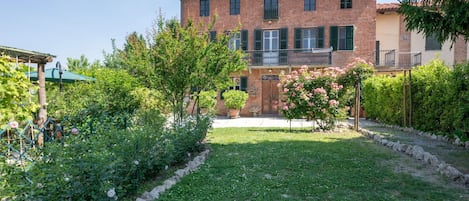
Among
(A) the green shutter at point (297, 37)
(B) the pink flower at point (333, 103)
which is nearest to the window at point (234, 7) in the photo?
(A) the green shutter at point (297, 37)

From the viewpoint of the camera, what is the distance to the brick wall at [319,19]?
17.9m

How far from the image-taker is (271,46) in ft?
63.3

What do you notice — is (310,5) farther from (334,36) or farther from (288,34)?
(334,36)

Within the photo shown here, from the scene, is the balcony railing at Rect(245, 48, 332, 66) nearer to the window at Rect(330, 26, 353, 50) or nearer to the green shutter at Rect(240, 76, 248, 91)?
the window at Rect(330, 26, 353, 50)

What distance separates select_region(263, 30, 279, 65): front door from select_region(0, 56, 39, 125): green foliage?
15611mm

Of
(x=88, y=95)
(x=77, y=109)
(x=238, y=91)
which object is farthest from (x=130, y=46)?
(x=238, y=91)

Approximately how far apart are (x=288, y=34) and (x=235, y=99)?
5218mm

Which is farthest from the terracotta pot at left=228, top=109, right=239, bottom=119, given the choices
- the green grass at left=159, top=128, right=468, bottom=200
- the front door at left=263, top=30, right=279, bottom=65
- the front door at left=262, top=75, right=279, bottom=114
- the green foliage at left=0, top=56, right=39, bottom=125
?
the green foliage at left=0, top=56, right=39, bottom=125

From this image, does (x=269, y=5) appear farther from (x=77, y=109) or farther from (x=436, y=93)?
(x=77, y=109)

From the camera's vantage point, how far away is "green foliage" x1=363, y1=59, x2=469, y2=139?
20.3ft

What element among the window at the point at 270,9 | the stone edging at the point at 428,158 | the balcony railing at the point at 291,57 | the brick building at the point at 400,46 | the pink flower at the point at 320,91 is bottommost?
the stone edging at the point at 428,158

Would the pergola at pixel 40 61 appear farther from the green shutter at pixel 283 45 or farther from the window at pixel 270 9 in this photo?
the window at pixel 270 9

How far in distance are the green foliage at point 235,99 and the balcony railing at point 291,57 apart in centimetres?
201

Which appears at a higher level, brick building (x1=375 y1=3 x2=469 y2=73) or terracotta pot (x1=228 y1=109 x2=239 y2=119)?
brick building (x1=375 y1=3 x2=469 y2=73)
